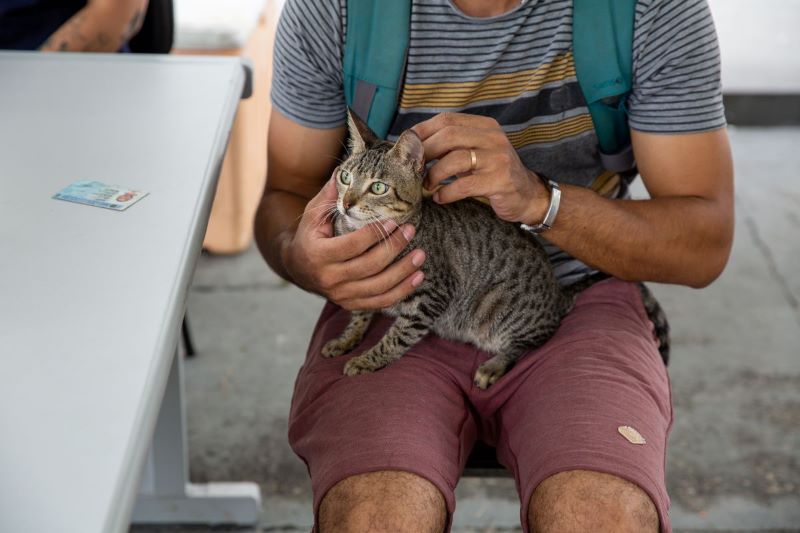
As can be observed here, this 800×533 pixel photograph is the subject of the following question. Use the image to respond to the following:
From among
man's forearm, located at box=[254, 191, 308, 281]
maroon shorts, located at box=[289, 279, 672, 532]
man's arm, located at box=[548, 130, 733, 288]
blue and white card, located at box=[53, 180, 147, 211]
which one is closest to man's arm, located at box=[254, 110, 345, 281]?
man's forearm, located at box=[254, 191, 308, 281]

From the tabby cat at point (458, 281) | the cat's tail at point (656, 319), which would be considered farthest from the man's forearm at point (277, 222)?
the cat's tail at point (656, 319)

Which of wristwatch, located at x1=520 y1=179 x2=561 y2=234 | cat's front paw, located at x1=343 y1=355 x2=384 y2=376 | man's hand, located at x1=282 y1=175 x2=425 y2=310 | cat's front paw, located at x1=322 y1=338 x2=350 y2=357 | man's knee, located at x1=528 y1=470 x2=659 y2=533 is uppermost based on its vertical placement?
wristwatch, located at x1=520 y1=179 x2=561 y2=234

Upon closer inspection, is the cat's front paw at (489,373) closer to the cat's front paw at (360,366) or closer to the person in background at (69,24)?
the cat's front paw at (360,366)

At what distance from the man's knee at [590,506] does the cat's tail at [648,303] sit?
1.44ft

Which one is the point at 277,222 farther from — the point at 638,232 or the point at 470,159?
the point at 638,232

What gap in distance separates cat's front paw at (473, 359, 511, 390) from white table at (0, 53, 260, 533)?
529mm

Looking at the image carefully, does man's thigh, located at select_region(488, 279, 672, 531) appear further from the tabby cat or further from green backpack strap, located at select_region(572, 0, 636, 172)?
green backpack strap, located at select_region(572, 0, 636, 172)

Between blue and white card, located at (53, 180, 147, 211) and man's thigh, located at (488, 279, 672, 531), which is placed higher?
blue and white card, located at (53, 180, 147, 211)

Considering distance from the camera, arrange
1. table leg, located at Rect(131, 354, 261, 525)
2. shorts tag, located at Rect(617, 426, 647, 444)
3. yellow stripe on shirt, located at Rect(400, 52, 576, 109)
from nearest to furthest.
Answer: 1. shorts tag, located at Rect(617, 426, 647, 444)
2. yellow stripe on shirt, located at Rect(400, 52, 576, 109)
3. table leg, located at Rect(131, 354, 261, 525)

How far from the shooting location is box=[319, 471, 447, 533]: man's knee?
1231 mm

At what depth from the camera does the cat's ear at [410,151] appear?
4.40ft

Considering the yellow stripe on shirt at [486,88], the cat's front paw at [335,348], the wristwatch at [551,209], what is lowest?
the cat's front paw at [335,348]

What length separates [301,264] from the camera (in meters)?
1.50

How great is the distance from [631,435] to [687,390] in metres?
1.51
